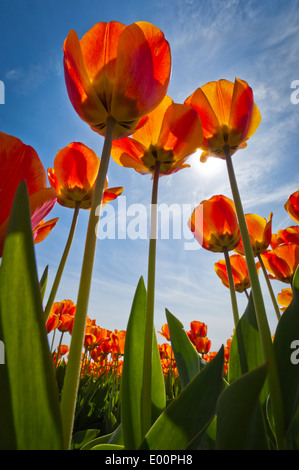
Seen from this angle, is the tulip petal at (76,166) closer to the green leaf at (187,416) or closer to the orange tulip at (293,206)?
the green leaf at (187,416)

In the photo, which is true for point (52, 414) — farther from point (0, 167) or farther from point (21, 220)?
point (0, 167)

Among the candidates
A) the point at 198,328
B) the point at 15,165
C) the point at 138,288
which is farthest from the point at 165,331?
the point at 15,165

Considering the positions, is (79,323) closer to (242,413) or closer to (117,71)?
(242,413)

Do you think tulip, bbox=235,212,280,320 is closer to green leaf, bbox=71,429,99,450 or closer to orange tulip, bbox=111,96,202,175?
orange tulip, bbox=111,96,202,175

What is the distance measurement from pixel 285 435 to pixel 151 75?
2.19 ft

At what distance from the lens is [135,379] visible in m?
0.60

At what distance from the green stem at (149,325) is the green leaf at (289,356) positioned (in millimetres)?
220

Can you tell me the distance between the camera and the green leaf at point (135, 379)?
545 mm

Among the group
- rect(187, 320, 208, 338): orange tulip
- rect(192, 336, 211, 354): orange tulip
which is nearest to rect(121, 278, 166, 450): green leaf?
rect(192, 336, 211, 354): orange tulip

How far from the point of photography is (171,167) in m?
0.85

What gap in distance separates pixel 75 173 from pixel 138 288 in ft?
1.41

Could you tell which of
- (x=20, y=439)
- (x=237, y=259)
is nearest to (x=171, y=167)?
(x=20, y=439)

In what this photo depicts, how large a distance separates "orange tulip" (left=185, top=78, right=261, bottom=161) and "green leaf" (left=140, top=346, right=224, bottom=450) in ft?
1.95

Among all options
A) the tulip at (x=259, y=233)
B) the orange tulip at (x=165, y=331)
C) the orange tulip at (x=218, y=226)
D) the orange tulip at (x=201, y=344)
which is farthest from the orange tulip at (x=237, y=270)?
the orange tulip at (x=165, y=331)
